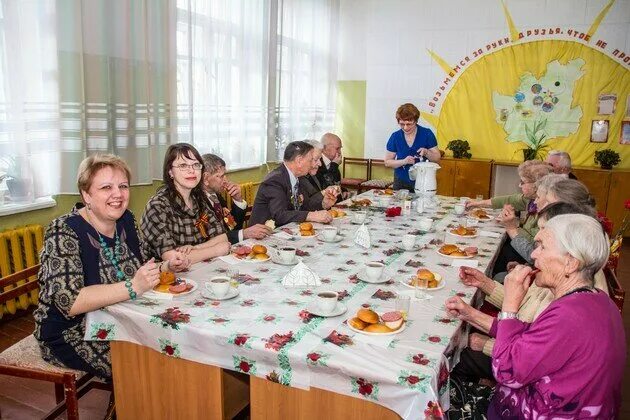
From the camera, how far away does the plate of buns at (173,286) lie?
1.90 m

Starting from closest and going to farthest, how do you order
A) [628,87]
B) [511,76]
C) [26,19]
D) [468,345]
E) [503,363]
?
[503,363] → [468,345] → [26,19] → [628,87] → [511,76]

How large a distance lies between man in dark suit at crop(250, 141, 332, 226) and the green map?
4.11 m

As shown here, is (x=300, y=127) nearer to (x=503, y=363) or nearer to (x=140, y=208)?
(x=140, y=208)

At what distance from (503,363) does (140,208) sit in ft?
11.1

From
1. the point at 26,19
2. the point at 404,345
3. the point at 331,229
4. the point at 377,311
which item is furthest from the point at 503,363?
the point at 26,19

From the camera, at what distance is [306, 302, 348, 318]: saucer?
68.2 inches

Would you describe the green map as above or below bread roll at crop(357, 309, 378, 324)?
above

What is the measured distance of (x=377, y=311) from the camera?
5.86 ft

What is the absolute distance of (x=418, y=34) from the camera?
22.6ft

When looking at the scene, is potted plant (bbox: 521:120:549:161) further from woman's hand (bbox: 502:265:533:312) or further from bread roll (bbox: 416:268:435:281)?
woman's hand (bbox: 502:265:533:312)

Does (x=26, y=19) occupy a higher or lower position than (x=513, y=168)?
higher

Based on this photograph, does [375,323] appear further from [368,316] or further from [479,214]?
[479,214]

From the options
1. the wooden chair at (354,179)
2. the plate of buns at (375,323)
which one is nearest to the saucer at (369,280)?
the plate of buns at (375,323)

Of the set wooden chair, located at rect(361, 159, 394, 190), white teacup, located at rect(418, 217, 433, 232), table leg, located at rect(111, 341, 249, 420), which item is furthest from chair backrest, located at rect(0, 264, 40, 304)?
wooden chair, located at rect(361, 159, 394, 190)
